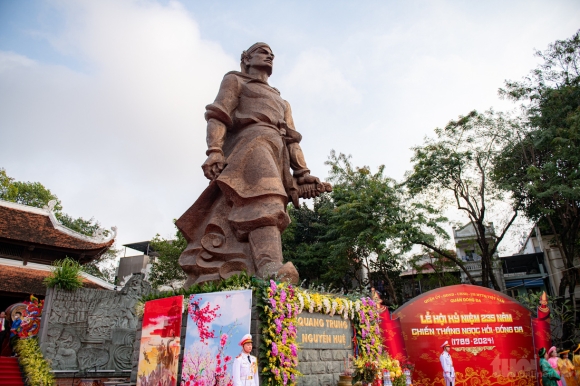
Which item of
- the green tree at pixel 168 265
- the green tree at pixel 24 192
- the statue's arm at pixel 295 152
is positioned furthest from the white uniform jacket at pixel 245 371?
the green tree at pixel 24 192

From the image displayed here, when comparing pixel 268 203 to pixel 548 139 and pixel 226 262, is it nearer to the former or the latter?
pixel 226 262

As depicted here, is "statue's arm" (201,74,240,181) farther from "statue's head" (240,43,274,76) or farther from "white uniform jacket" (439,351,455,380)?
"white uniform jacket" (439,351,455,380)

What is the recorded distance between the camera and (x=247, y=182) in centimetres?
625

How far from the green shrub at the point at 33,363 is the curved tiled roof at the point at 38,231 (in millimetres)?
7320

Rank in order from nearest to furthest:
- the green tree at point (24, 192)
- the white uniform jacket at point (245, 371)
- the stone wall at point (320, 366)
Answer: the white uniform jacket at point (245, 371) → the stone wall at point (320, 366) → the green tree at point (24, 192)

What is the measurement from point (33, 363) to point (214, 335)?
7122 millimetres

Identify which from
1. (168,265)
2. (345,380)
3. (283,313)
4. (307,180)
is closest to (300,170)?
(307,180)

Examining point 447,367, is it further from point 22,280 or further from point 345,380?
point 22,280

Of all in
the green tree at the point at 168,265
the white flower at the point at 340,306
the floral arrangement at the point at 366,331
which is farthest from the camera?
the green tree at the point at 168,265

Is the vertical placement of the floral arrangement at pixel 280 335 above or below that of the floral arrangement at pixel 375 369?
above

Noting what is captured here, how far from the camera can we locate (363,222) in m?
15.1

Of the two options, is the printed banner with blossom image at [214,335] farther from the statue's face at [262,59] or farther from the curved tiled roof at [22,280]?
the curved tiled roof at [22,280]

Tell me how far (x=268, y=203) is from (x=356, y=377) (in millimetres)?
2569

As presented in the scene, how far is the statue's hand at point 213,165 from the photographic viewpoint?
612cm
